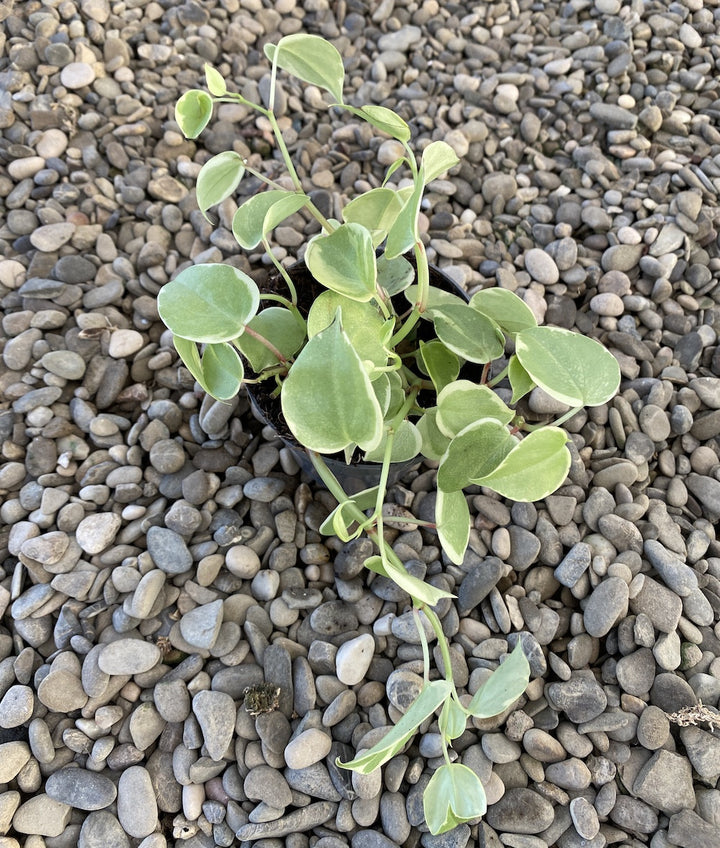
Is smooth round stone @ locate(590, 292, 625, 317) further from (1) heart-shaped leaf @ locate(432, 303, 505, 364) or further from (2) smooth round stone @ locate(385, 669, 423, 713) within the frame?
(2) smooth round stone @ locate(385, 669, 423, 713)

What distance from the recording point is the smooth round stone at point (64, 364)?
1109 millimetres

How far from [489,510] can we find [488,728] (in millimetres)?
306

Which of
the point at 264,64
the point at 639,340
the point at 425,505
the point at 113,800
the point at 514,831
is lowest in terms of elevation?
the point at 113,800

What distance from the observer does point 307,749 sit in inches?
33.6

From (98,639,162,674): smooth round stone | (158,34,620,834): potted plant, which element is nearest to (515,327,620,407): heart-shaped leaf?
(158,34,620,834): potted plant

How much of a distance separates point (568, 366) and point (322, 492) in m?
0.48

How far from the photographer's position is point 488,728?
0.89m

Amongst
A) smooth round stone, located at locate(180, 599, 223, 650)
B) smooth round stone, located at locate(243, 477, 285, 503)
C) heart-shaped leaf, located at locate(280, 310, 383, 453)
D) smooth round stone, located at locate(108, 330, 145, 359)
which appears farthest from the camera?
smooth round stone, located at locate(108, 330, 145, 359)

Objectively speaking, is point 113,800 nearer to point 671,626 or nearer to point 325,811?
point 325,811

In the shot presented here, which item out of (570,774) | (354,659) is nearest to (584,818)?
(570,774)

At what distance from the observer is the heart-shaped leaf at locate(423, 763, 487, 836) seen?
67 centimetres

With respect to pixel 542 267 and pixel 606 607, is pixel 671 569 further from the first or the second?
pixel 542 267

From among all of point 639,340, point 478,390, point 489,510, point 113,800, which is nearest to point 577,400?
point 478,390

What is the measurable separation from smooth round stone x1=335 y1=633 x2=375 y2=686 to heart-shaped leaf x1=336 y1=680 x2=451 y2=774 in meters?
0.25
